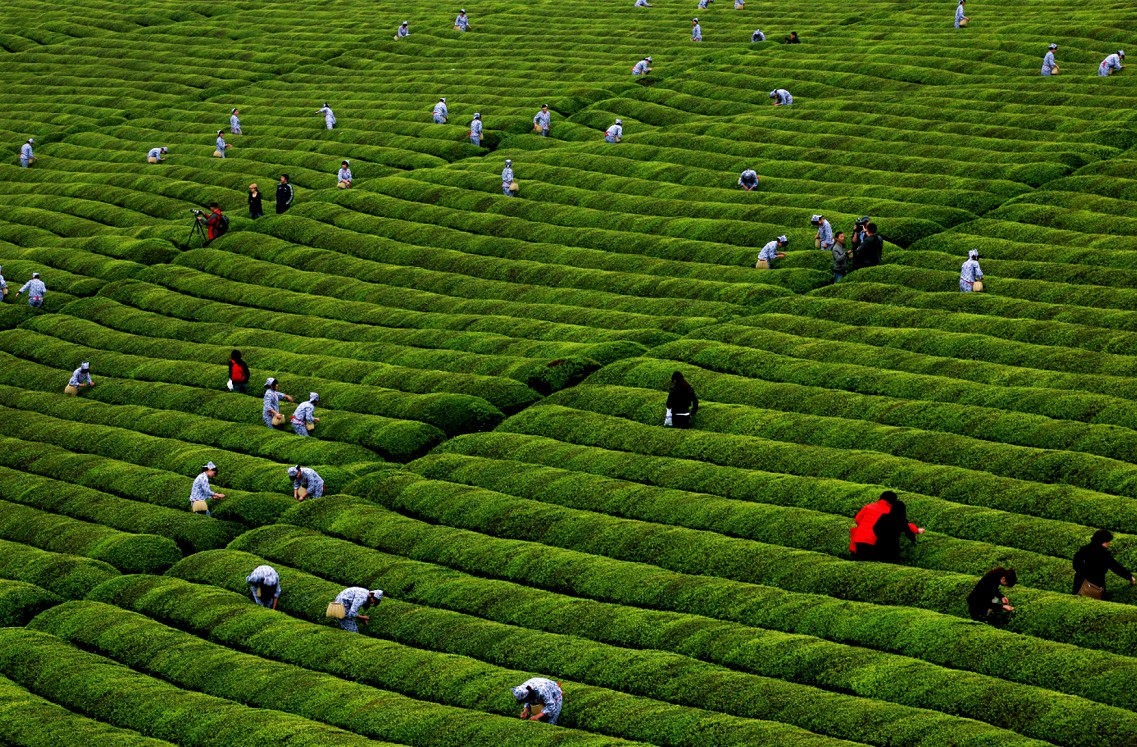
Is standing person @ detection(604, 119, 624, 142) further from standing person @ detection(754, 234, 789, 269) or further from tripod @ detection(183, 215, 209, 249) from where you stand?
tripod @ detection(183, 215, 209, 249)

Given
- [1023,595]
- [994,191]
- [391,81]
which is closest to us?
[1023,595]

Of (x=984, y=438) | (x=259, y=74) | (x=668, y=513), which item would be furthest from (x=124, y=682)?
(x=259, y=74)

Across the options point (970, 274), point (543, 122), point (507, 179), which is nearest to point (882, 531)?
point (970, 274)

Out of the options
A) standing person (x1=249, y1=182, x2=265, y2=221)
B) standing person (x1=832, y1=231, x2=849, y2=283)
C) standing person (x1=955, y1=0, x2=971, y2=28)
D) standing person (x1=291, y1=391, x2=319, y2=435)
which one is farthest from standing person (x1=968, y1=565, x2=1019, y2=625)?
standing person (x1=955, y1=0, x2=971, y2=28)

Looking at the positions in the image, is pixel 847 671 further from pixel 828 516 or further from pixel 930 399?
pixel 930 399

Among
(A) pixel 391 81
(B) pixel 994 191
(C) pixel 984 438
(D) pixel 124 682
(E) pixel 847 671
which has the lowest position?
(D) pixel 124 682

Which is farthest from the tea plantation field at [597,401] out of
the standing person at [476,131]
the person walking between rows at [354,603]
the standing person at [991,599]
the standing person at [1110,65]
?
the standing person at [1110,65]
